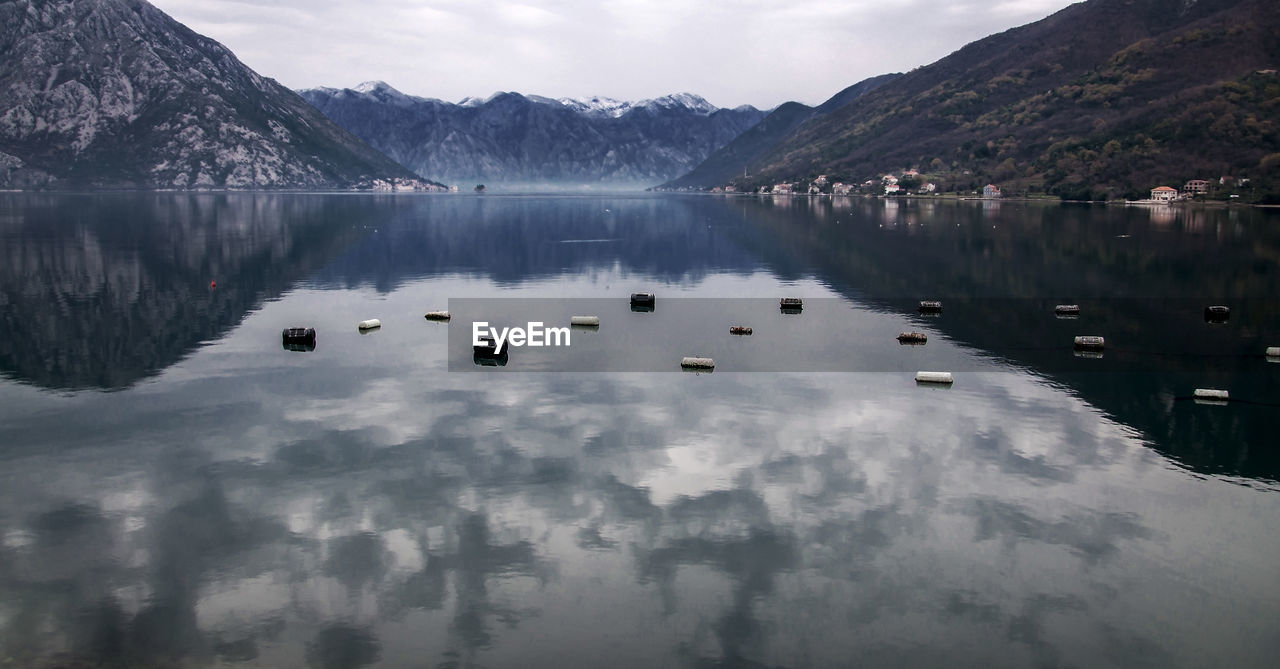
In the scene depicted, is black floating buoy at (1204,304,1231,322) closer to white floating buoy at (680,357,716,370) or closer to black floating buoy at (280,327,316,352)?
white floating buoy at (680,357,716,370)

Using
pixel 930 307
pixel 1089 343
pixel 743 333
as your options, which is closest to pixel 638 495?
pixel 743 333

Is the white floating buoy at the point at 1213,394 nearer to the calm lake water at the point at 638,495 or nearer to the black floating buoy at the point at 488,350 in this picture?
the calm lake water at the point at 638,495

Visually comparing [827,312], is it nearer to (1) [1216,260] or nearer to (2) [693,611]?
(2) [693,611]

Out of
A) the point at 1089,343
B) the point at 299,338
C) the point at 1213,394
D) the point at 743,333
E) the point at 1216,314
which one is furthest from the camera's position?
the point at 1216,314

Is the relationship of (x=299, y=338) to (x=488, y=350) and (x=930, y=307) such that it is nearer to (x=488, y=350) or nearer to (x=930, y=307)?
(x=488, y=350)

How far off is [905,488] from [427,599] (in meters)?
26.9

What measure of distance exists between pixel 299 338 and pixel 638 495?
52.9 metres

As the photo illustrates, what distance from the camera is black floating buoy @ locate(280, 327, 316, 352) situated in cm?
8606

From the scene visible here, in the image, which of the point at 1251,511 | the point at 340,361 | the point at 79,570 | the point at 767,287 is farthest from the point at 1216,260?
the point at 79,570

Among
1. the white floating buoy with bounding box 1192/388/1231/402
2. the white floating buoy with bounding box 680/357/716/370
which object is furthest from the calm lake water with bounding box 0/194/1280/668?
the white floating buoy with bounding box 1192/388/1231/402

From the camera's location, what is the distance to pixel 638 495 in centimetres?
4741

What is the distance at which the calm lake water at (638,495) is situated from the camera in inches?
1348

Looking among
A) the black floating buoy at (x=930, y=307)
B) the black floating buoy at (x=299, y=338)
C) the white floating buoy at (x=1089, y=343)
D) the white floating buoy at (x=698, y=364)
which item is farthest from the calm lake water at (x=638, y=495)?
the black floating buoy at (x=930, y=307)

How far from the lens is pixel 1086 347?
278 feet
